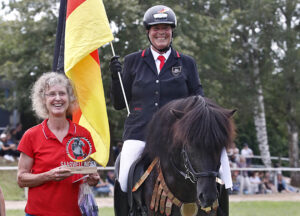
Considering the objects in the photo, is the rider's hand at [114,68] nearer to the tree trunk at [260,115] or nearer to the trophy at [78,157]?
the trophy at [78,157]

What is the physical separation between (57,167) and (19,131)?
15840mm

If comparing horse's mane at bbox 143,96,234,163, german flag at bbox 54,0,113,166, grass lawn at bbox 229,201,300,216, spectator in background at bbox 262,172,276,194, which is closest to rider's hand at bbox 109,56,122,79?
german flag at bbox 54,0,113,166

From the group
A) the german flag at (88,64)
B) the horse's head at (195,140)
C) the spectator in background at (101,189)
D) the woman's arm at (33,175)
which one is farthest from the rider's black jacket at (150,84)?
the spectator in background at (101,189)

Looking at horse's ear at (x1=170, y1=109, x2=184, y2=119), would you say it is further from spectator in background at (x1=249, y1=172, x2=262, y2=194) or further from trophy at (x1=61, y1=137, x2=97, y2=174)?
spectator in background at (x1=249, y1=172, x2=262, y2=194)

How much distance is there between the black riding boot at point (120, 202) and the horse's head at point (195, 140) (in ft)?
2.42

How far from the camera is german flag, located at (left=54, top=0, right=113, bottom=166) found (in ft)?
18.7

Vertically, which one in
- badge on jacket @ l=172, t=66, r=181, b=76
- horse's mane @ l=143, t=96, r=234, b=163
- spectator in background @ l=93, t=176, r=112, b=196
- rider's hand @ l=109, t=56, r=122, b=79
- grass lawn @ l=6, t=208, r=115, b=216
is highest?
rider's hand @ l=109, t=56, r=122, b=79

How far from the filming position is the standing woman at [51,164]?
4.16 metres

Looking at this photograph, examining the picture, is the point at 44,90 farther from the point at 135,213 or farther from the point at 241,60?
the point at 241,60

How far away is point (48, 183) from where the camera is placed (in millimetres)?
4219

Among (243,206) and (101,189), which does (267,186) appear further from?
(101,189)

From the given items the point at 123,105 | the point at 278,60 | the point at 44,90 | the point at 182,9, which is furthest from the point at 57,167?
the point at 278,60

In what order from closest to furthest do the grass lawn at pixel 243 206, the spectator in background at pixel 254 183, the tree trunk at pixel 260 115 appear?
the grass lawn at pixel 243 206, the spectator in background at pixel 254 183, the tree trunk at pixel 260 115

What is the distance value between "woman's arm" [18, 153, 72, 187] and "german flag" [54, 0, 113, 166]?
51.5 inches
